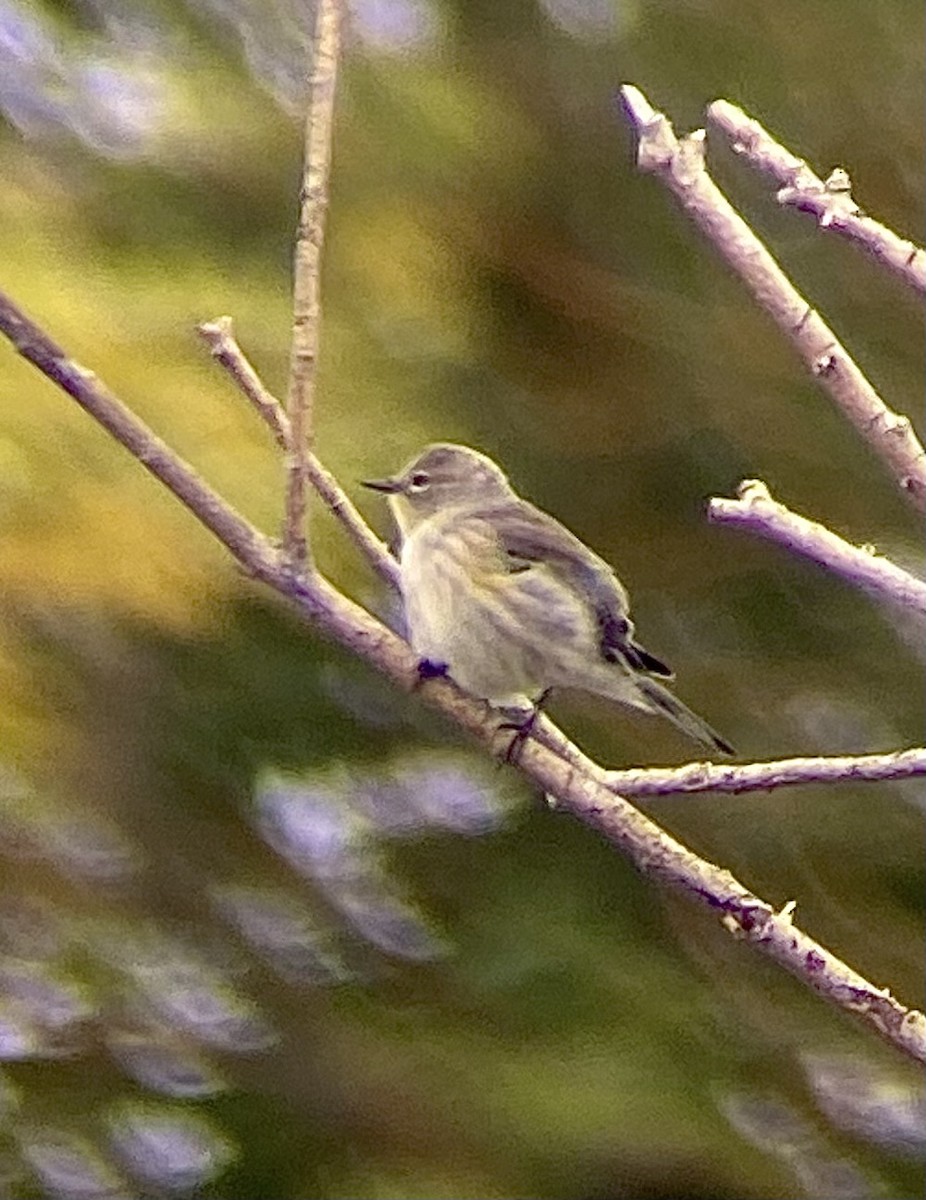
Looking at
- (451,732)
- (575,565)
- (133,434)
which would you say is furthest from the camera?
(451,732)

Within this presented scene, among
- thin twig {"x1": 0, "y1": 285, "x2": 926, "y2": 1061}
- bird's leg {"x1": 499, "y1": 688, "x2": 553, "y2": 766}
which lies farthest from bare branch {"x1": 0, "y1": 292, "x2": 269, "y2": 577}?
bird's leg {"x1": 499, "y1": 688, "x2": 553, "y2": 766}

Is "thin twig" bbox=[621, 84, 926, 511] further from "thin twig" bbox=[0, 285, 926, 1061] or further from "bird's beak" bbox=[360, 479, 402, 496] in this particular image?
"bird's beak" bbox=[360, 479, 402, 496]

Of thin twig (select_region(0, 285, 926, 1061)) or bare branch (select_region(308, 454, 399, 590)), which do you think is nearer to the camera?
thin twig (select_region(0, 285, 926, 1061))

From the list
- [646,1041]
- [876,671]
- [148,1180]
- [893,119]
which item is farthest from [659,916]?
[893,119]

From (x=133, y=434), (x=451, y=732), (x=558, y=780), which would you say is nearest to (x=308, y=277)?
(x=133, y=434)

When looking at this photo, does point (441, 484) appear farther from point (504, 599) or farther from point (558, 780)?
point (558, 780)

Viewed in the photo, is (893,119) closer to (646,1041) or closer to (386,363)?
(386,363)

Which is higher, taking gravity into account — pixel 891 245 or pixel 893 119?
pixel 893 119
